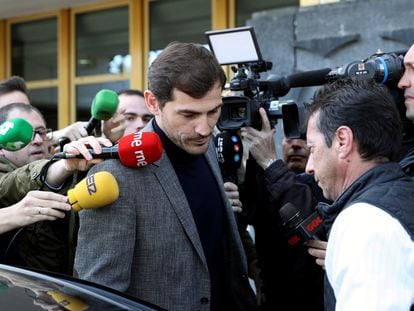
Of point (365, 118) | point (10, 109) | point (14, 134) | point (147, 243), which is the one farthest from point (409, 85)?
point (10, 109)

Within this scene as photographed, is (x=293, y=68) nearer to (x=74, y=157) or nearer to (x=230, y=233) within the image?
(x=230, y=233)

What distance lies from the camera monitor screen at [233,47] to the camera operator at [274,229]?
29 cm

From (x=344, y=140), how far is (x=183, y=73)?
2.11ft

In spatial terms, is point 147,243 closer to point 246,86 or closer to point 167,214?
point 167,214

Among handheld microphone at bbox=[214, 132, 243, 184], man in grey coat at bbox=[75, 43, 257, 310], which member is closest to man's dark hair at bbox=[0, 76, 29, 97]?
handheld microphone at bbox=[214, 132, 243, 184]

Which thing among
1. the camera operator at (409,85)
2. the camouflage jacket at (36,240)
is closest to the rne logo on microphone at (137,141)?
the camouflage jacket at (36,240)

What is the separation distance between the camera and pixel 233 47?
113 inches

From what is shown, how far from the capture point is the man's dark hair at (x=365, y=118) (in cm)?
178

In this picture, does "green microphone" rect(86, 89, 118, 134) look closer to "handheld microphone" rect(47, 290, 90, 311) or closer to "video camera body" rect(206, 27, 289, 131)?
"video camera body" rect(206, 27, 289, 131)

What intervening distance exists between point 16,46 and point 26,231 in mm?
5947

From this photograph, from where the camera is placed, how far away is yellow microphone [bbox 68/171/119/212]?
1998 millimetres

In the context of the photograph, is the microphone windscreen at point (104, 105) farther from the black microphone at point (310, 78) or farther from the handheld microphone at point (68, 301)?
the handheld microphone at point (68, 301)

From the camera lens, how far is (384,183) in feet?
5.49

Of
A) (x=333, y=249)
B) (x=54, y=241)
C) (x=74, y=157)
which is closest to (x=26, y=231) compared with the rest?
(x=54, y=241)
